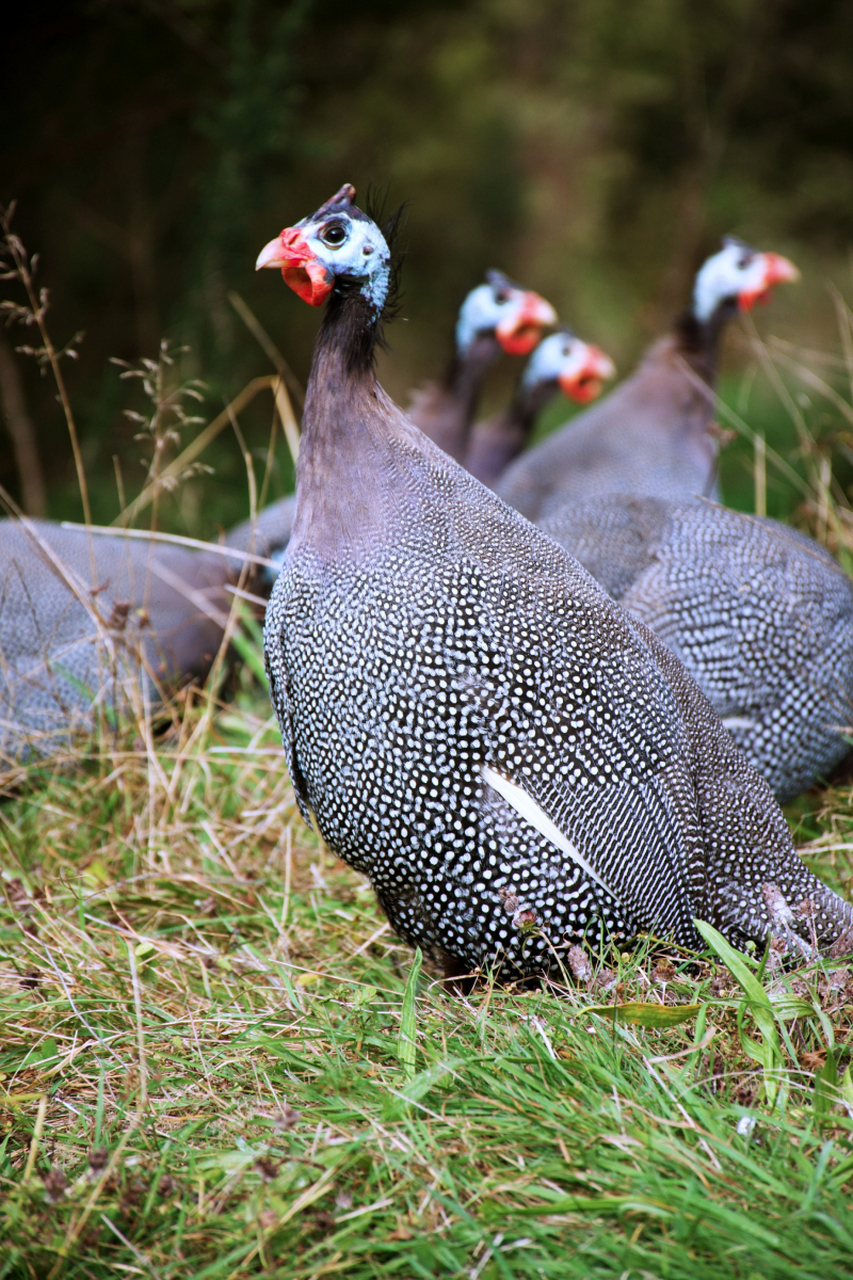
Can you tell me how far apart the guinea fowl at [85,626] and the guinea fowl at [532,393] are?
1.95m

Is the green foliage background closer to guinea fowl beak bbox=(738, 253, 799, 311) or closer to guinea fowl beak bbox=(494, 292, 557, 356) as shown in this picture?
guinea fowl beak bbox=(738, 253, 799, 311)

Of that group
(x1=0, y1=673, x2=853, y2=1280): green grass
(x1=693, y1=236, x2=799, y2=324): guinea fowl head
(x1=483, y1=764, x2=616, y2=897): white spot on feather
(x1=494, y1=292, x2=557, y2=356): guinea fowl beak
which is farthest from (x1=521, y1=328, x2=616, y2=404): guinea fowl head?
(x1=483, y1=764, x2=616, y2=897): white spot on feather

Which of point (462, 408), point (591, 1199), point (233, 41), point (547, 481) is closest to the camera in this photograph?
point (591, 1199)

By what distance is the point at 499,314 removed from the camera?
552 centimetres

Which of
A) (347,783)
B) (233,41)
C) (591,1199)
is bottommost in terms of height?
(591,1199)

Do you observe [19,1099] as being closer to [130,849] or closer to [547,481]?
[130,849]

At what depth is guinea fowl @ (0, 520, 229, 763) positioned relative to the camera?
3.59 m

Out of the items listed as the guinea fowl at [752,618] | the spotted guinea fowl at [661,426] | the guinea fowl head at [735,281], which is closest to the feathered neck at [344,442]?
the guinea fowl at [752,618]

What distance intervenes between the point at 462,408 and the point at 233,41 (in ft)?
A: 8.32

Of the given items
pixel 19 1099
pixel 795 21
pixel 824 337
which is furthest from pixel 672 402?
pixel 795 21

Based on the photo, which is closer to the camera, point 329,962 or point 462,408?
point 329,962

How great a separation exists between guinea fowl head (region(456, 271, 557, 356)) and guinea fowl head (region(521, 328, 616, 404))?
10.3 inches

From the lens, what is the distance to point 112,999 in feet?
8.46

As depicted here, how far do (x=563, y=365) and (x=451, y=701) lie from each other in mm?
4004
